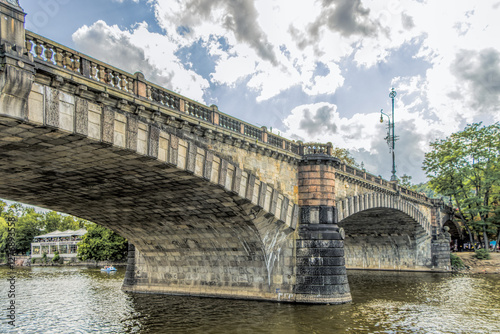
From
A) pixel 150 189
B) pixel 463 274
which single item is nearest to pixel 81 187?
pixel 150 189

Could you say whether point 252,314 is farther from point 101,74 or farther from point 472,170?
point 472,170

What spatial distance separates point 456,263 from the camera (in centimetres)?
5109

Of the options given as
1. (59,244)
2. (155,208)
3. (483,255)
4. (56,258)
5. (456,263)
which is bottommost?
(56,258)

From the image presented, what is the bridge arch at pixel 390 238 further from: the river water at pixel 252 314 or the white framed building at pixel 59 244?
the white framed building at pixel 59 244

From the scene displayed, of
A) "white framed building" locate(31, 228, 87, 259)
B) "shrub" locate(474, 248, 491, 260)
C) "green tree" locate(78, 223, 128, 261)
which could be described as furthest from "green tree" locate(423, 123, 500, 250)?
"white framed building" locate(31, 228, 87, 259)

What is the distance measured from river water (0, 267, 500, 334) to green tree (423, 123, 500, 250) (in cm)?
2747

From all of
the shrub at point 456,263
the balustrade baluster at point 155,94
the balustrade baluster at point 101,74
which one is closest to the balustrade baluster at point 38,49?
the balustrade baluster at point 101,74

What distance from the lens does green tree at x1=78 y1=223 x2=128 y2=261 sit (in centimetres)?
6638

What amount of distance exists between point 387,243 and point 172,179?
40.3 m

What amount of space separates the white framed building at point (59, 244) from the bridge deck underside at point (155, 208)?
6460 cm

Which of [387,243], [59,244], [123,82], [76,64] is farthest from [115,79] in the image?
[59,244]

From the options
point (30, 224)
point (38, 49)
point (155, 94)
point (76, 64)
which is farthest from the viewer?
point (30, 224)

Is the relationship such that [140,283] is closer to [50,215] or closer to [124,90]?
[124,90]

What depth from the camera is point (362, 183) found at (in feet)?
112
